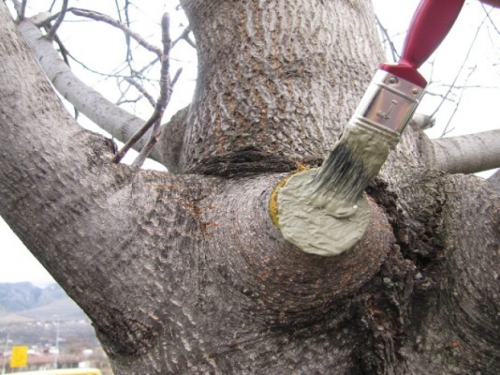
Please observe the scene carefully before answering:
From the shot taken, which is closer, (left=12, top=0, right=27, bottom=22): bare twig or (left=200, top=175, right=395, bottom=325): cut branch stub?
(left=200, top=175, right=395, bottom=325): cut branch stub

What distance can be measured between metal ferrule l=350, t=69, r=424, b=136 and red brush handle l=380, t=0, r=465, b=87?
5 cm

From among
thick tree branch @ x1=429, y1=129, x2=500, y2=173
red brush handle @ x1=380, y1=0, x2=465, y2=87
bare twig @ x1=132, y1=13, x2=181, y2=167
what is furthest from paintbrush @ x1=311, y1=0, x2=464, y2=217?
thick tree branch @ x1=429, y1=129, x2=500, y2=173

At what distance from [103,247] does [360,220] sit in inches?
16.9

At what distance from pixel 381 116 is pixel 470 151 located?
1.15 meters

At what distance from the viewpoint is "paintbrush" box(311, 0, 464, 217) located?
2.02 ft

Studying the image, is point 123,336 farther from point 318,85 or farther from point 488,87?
point 488,87

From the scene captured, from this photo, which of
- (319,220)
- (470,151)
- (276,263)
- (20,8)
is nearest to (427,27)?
(319,220)

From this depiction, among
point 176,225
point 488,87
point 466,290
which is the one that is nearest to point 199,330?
point 176,225

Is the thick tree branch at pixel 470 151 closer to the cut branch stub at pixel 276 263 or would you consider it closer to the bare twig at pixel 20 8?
the cut branch stub at pixel 276 263

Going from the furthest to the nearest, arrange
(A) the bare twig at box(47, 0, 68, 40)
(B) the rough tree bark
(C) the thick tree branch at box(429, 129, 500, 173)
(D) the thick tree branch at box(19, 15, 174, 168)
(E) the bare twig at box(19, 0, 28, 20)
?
(E) the bare twig at box(19, 0, 28, 20) → (A) the bare twig at box(47, 0, 68, 40) → (D) the thick tree branch at box(19, 15, 174, 168) → (C) the thick tree branch at box(429, 129, 500, 173) → (B) the rough tree bark

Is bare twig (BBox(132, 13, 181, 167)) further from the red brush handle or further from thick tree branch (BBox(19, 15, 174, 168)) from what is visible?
thick tree branch (BBox(19, 15, 174, 168))

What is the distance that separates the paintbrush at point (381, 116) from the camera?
2.02ft

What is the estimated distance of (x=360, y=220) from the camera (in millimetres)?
754

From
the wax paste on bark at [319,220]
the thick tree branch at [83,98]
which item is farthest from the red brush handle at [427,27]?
the thick tree branch at [83,98]
